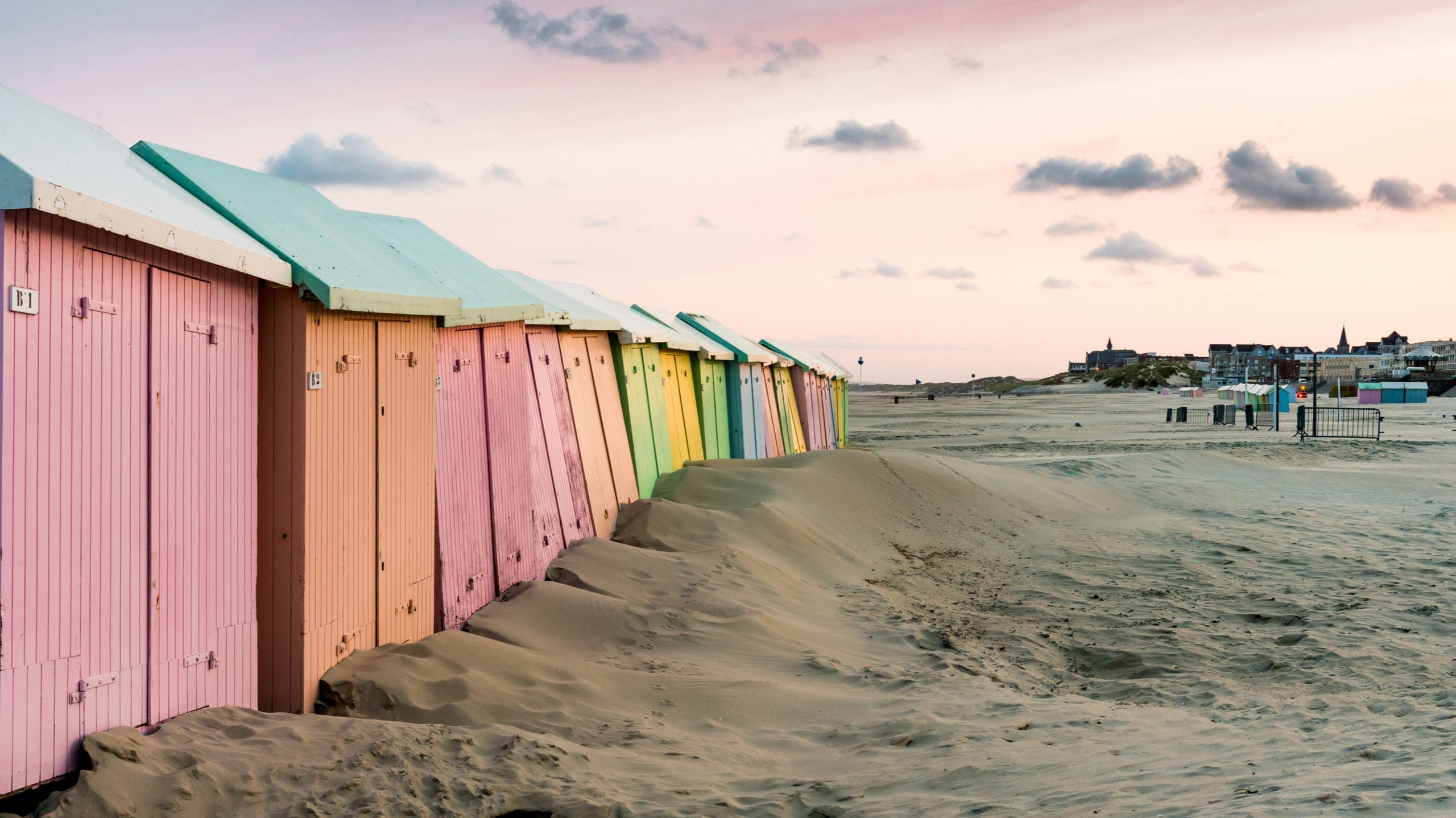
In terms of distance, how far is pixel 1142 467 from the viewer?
68.4 feet

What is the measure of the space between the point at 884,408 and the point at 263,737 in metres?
69.9

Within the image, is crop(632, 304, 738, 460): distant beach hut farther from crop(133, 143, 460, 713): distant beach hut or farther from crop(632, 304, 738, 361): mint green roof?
crop(133, 143, 460, 713): distant beach hut

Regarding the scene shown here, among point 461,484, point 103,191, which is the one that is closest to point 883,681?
point 461,484

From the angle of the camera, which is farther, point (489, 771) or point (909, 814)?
point (489, 771)

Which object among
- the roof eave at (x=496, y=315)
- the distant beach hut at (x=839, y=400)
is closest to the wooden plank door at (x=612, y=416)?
the roof eave at (x=496, y=315)

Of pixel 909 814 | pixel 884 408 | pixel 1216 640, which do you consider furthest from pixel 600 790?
pixel 884 408

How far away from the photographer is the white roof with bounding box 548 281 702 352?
1265 cm

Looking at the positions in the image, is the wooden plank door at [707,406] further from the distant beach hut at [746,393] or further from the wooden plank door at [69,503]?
the wooden plank door at [69,503]

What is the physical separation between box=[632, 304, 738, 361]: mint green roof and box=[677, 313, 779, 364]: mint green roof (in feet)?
0.42

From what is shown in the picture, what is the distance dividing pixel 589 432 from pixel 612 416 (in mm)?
894

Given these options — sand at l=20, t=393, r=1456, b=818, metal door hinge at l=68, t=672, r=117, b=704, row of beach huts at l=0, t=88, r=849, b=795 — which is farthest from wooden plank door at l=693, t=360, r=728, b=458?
metal door hinge at l=68, t=672, r=117, b=704

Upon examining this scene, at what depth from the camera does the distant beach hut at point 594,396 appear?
34.7 feet

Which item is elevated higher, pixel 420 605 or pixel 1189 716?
pixel 420 605

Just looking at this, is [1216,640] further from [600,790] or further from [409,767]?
[409,767]
